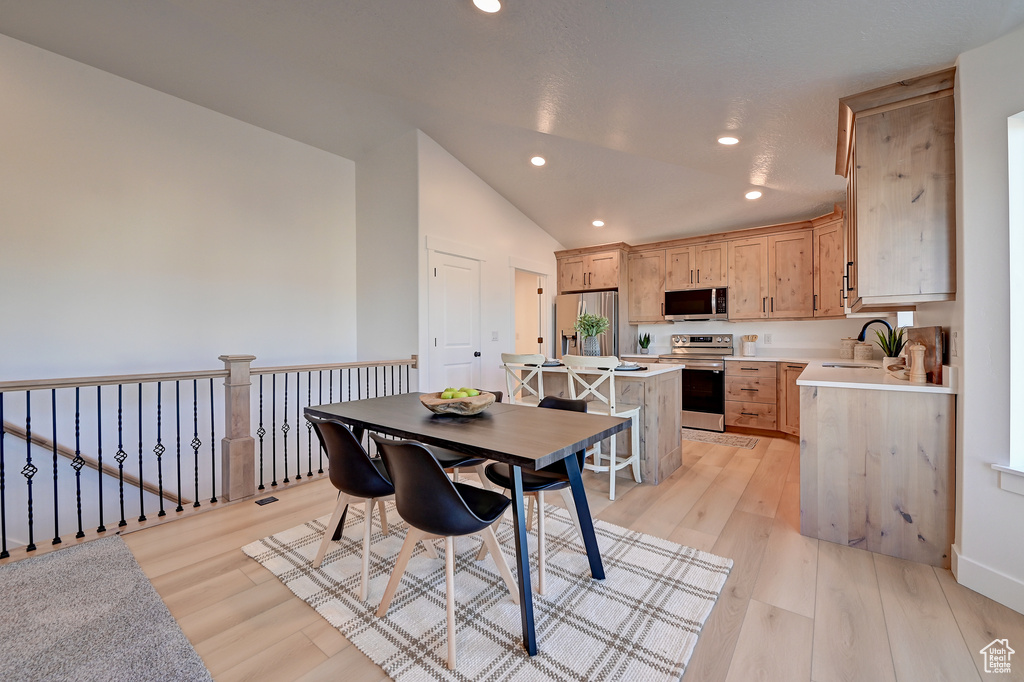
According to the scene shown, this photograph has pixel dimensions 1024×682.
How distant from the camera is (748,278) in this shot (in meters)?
4.86

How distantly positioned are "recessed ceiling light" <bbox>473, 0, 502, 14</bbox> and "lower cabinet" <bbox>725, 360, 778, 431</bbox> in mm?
4118

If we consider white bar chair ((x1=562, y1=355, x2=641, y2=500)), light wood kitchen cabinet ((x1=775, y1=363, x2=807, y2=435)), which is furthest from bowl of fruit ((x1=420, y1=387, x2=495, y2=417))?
light wood kitchen cabinet ((x1=775, y1=363, x2=807, y2=435))

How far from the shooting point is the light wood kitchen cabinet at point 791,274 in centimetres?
449

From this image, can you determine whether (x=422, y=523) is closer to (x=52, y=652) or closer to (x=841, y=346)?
(x=52, y=652)

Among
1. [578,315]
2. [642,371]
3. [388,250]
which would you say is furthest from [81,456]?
[578,315]

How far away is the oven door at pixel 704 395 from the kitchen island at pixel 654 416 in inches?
58.7

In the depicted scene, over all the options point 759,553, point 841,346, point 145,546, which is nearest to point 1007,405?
point 759,553

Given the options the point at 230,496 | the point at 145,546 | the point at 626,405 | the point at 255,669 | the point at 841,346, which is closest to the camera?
the point at 255,669

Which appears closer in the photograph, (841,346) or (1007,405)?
(1007,405)

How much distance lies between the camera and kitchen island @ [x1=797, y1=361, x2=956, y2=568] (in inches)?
80.4

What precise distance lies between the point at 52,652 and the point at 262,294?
3.15 m

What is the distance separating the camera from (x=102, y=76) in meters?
3.31

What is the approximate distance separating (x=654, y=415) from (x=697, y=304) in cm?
249

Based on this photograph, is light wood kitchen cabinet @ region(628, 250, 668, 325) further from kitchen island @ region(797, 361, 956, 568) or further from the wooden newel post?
the wooden newel post
